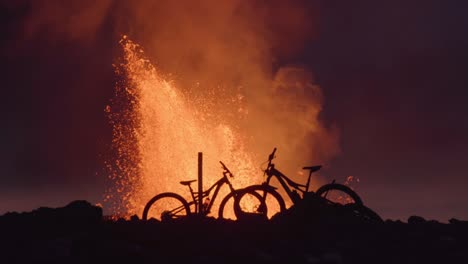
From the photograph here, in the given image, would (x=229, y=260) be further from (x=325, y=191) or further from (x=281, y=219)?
(x=325, y=191)

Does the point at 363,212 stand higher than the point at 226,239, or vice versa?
the point at 363,212

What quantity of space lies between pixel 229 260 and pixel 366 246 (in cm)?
382

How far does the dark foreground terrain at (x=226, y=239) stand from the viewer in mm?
13078

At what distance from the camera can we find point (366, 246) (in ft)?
47.6

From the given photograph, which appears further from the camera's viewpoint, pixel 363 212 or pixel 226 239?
pixel 363 212

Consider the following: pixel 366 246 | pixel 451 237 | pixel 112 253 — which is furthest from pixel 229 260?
pixel 451 237

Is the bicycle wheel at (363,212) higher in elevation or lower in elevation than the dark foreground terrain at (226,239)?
higher

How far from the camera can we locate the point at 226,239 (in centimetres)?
1464

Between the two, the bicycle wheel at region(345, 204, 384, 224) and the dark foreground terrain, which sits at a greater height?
the bicycle wheel at region(345, 204, 384, 224)

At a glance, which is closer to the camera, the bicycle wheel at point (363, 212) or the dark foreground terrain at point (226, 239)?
the dark foreground terrain at point (226, 239)

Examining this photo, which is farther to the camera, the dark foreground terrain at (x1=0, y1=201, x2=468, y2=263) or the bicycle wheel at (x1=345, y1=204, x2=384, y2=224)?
the bicycle wheel at (x1=345, y1=204, x2=384, y2=224)

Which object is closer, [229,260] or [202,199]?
[229,260]

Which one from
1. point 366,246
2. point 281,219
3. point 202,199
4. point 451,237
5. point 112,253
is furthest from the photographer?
point 202,199

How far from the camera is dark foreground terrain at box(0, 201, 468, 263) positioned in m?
13.1
